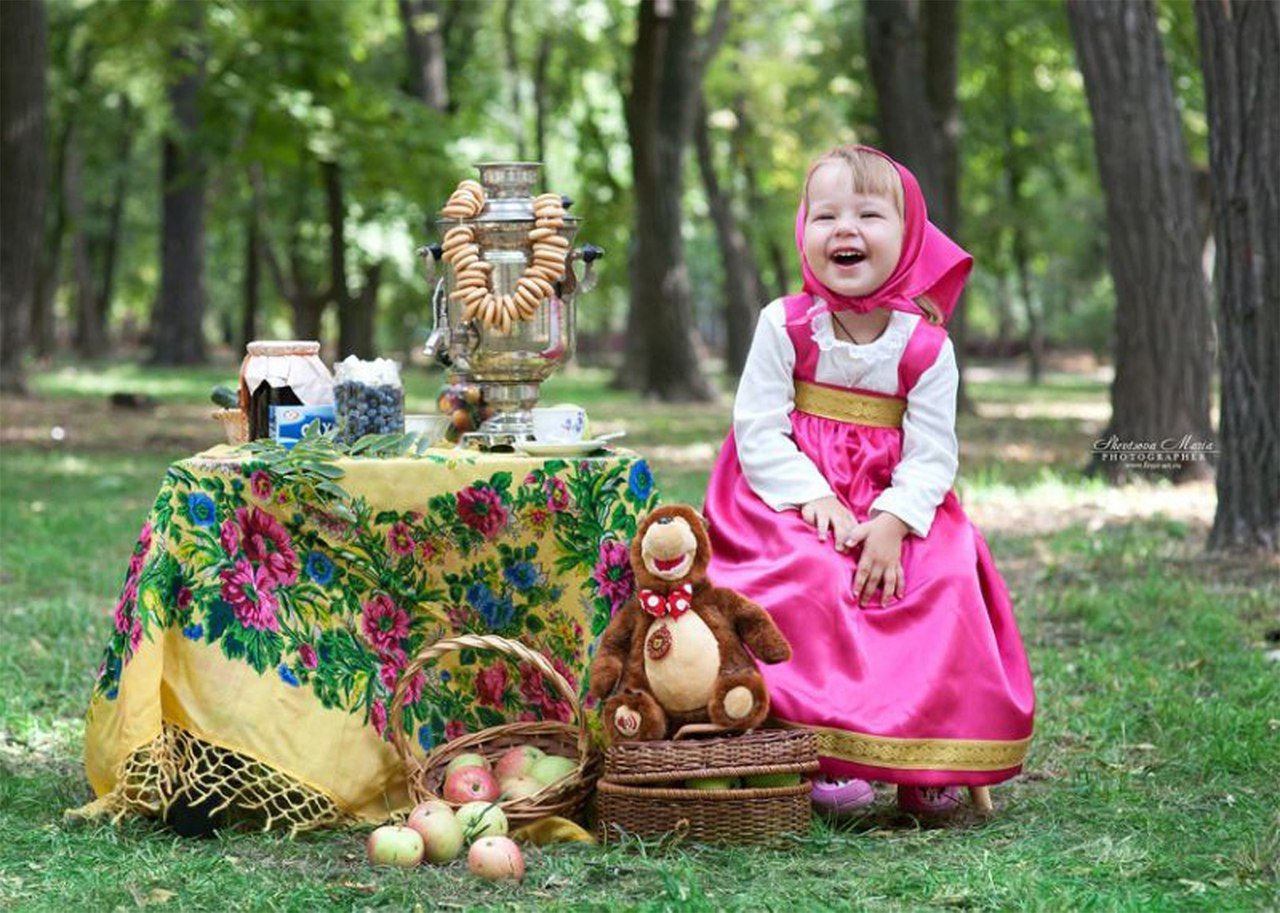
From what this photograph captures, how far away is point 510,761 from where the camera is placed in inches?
164

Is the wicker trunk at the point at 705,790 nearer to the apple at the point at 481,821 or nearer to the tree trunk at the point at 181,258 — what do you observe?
the apple at the point at 481,821

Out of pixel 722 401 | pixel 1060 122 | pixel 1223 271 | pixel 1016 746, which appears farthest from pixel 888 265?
pixel 1060 122

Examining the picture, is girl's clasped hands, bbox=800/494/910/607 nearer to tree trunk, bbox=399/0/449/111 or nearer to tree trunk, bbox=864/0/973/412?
tree trunk, bbox=864/0/973/412

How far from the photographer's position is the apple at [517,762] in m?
4.14

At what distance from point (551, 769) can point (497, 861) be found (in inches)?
20.7

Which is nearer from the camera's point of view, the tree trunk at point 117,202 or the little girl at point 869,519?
the little girl at point 869,519

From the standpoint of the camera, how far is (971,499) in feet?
33.1

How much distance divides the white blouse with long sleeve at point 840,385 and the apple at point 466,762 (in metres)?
0.94

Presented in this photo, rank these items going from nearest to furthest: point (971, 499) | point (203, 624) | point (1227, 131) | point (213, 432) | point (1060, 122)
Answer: point (203, 624) < point (1227, 131) < point (971, 499) < point (213, 432) < point (1060, 122)

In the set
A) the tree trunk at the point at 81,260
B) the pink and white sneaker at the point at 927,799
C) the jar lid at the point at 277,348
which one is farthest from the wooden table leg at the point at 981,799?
the tree trunk at the point at 81,260

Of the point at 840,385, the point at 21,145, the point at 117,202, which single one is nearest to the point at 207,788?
the point at 840,385

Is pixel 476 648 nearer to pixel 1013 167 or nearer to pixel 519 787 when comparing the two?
pixel 519 787

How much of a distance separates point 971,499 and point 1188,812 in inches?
232

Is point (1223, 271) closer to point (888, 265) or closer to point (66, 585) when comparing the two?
point (888, 265)
